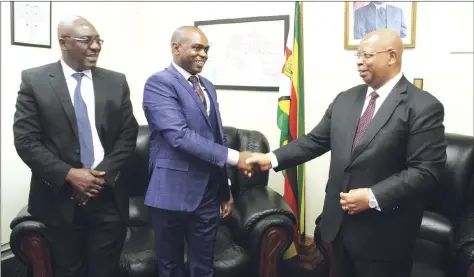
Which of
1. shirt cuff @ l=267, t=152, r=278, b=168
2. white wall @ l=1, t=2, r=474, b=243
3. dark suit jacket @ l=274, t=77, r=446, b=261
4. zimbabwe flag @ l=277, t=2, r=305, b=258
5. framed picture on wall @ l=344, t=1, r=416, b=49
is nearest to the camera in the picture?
dark suit jacket @ l=274, t=77, r=446, b=261

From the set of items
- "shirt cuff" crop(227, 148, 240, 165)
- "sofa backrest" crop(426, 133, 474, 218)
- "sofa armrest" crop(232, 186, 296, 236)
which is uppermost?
"shirt cuff" crop(227, 148, 240, 165)

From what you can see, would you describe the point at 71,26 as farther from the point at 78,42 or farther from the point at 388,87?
the point at 388,87

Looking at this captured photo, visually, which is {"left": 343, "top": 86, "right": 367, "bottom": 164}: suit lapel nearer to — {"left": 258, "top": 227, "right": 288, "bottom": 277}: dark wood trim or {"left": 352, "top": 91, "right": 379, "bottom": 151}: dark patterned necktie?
{"left": 352, "top": 91, "right": 379, "bottom": 151}: dark patterned necktie

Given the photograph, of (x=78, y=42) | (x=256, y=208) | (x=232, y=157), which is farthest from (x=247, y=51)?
(x=78, y=42)

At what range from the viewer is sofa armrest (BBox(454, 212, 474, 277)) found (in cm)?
189

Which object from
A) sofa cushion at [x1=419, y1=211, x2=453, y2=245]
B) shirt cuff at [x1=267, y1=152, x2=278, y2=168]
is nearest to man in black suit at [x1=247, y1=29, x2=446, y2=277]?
shirt cuff at [x1=267, y1=152, x2=278, y2=168]

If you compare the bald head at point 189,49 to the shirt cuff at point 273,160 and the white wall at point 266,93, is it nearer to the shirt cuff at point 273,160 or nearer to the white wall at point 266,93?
the shirt cuff at point 273,160

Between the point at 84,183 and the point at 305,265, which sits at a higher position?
the point at 84,183

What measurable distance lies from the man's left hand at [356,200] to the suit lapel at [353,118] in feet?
0.49

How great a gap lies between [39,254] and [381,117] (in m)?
1.81

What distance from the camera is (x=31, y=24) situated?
2.82 meters

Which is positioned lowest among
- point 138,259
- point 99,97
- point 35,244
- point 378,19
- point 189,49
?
point 138,259

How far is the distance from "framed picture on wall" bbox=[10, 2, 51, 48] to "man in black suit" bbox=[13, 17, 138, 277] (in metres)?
1.08

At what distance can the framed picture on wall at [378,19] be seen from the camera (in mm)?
2654
